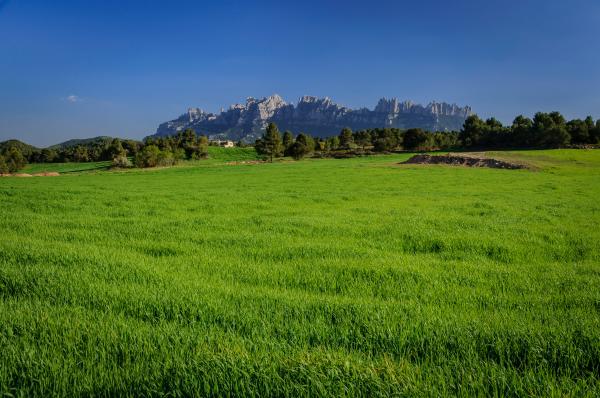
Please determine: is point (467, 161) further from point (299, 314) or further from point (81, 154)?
point (81, 154)

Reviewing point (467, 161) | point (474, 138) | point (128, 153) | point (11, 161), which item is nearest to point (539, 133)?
point (474, 138)

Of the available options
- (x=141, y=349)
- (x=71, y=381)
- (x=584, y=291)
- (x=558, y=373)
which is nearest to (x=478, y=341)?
(x=558, y=373)

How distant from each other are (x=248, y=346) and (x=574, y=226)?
1148 cm

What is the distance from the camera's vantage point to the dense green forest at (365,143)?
8881 cm

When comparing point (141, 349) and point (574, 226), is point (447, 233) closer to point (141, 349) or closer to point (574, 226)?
point (574, 226)

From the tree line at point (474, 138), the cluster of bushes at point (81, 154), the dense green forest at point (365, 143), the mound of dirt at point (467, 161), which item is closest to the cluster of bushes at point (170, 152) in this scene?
the dense green forest at point (365, 143)

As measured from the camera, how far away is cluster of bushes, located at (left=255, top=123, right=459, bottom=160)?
106562mm

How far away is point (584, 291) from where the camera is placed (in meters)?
4.72

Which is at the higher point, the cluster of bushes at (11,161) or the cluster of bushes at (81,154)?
the cluster of bushes at (81,154)

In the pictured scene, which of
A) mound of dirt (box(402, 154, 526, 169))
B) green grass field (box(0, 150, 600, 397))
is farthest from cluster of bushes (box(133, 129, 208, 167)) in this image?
green grass field (box(0, 150, 600, 397))

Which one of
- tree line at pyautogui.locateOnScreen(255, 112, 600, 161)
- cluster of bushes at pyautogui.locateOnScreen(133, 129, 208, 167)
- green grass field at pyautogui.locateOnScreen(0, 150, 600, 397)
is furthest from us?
tree line at pyautogui.locateOnScreen(255, 112, 600, 161)

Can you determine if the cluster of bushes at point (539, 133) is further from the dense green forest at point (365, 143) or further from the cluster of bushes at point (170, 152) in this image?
the cluster of bushes at point (170, 152)

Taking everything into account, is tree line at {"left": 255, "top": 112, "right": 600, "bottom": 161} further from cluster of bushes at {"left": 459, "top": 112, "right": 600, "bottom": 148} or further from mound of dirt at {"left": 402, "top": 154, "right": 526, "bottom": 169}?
mound of dirt at {"left": 402, "top": 154, "right": 526, "bottom": 169}

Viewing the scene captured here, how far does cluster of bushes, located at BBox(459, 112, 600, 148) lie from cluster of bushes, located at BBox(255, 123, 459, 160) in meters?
18.9
